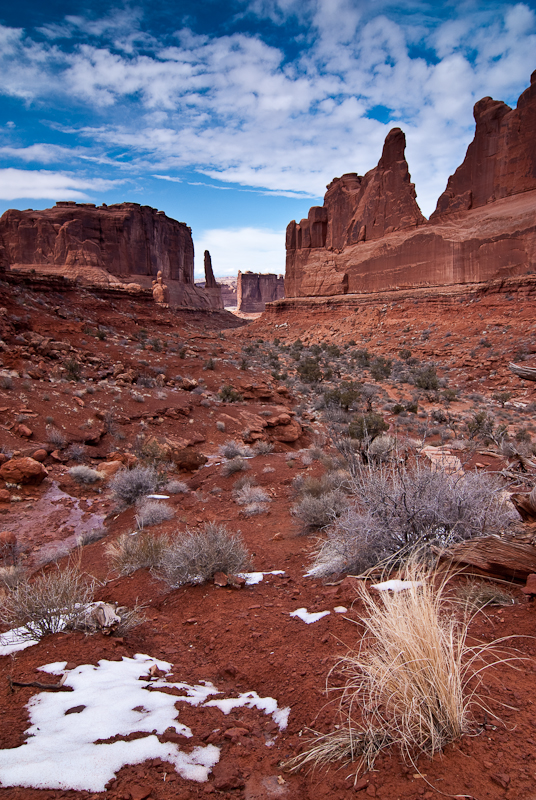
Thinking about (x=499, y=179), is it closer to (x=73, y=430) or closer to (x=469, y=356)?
(x=469, y=356)

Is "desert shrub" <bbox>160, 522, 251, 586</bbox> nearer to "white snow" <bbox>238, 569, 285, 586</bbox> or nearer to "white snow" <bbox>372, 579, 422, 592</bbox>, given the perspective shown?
"white snow" <bbox>238, 569, 285, 586</bbox>

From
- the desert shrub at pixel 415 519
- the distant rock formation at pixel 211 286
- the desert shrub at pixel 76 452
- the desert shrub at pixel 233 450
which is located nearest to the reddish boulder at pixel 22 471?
the desert shrub at pixel 76 452

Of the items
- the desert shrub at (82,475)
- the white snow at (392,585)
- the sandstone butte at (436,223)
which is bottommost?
the desert shrub at (82,475)

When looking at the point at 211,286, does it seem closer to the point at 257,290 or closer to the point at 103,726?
the point at 257,290

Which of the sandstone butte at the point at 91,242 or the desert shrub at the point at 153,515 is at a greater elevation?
the sandstone butte at the point at 91,242

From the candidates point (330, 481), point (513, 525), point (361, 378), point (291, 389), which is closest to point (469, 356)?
point (361, 378)

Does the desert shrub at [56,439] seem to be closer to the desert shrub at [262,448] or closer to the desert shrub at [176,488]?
the desert shrub at [176,488]

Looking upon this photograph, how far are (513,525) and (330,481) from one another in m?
2.78

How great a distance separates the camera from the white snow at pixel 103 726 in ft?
4.57

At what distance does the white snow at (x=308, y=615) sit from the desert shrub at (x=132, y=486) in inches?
174

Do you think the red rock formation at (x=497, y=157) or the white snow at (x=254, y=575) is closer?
the white snow at (x=254, y=575)

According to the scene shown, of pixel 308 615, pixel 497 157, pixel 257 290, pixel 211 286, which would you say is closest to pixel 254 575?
pixel 308 615

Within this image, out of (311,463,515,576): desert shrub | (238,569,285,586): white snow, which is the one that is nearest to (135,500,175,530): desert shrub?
(238,569,285,586): white snow

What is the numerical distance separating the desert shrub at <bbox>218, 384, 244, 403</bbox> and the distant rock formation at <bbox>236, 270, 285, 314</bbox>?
293 ft
